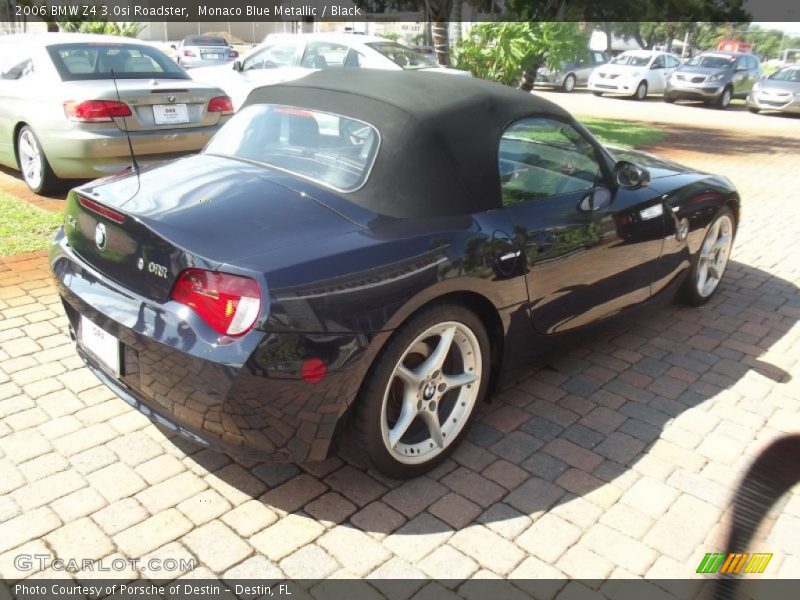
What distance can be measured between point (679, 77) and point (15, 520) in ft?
75.1

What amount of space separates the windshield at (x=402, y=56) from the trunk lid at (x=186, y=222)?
782 centimetres

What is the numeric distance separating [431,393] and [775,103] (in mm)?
20907

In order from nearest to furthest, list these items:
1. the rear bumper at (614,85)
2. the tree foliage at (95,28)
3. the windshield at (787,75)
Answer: the windshield at (787,75) → the rear bumper at (614,85) → the tree foliage at (95,28)

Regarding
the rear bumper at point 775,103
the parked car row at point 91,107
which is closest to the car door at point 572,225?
the parked car row at point 91,107

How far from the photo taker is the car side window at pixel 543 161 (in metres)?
3.39

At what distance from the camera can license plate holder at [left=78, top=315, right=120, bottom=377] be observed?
2.77 m

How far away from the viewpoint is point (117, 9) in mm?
37656

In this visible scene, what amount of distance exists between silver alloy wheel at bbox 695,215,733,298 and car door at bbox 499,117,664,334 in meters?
0.95

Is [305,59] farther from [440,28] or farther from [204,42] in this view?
[204,42]

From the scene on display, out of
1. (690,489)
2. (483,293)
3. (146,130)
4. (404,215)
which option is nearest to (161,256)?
(404,215)

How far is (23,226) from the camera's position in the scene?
19.1 ft

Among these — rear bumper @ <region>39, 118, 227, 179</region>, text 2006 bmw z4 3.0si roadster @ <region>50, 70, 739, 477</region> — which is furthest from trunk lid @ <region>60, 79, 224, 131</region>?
text 2006 bmw z4 3.0si roadster @ <region>50, 70, 739, 477</region>

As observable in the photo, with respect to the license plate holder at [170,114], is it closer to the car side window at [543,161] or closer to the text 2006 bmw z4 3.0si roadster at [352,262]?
the text 2006 bmw z4 3.0si roadster at [352,262]

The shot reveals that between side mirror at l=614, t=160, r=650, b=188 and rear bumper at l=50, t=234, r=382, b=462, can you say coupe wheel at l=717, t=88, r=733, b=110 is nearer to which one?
side mirror at l=614, t=160, r=650, b=188
